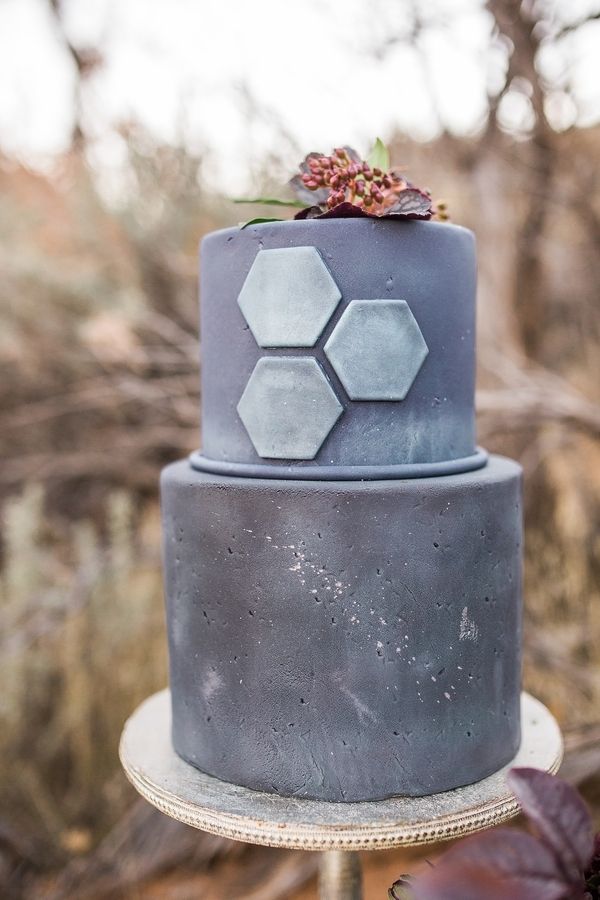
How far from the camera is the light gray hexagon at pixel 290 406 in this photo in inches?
39.3

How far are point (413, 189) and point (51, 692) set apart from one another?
6.21 ft

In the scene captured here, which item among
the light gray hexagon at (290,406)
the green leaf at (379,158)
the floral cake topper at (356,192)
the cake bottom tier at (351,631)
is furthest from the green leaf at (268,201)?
the cake bottom tier at (351,631)

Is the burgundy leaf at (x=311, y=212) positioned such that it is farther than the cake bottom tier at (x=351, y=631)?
Yes

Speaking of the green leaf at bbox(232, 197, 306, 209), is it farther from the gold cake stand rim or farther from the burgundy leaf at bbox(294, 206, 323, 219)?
the gold cake stand rim

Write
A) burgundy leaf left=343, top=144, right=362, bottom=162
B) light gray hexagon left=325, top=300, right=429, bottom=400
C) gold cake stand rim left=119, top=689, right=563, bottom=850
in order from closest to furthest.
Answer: gold cake stand rim left=119, top=689, right=563, bottom=850
light gray hexagon left=325, top=300, right=429, bottom=400
burgundy leaf left=343, top=144, right=362, bottom=162

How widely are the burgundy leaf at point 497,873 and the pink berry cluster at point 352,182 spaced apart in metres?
0.73

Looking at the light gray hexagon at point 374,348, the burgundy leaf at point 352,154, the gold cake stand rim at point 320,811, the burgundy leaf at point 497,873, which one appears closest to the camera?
the burgundy leaf at point 497,873

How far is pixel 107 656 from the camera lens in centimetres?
230

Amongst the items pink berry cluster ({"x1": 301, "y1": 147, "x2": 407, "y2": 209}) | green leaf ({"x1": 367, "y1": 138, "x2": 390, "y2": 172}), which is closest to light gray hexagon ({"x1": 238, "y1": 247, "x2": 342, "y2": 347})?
pink berry cluster ({"x1": 301, "y1": 147, "x2": 407, "y2": 209})

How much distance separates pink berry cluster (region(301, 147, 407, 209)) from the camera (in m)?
1.03

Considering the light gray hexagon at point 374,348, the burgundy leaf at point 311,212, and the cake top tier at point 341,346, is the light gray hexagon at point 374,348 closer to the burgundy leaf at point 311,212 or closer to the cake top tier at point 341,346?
the cake top tier at point 341,346

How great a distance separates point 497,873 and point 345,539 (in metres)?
0.40

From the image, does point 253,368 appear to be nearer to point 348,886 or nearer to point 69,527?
point 348,886

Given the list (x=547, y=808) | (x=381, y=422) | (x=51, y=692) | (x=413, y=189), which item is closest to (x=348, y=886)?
(x=547, y=808)
